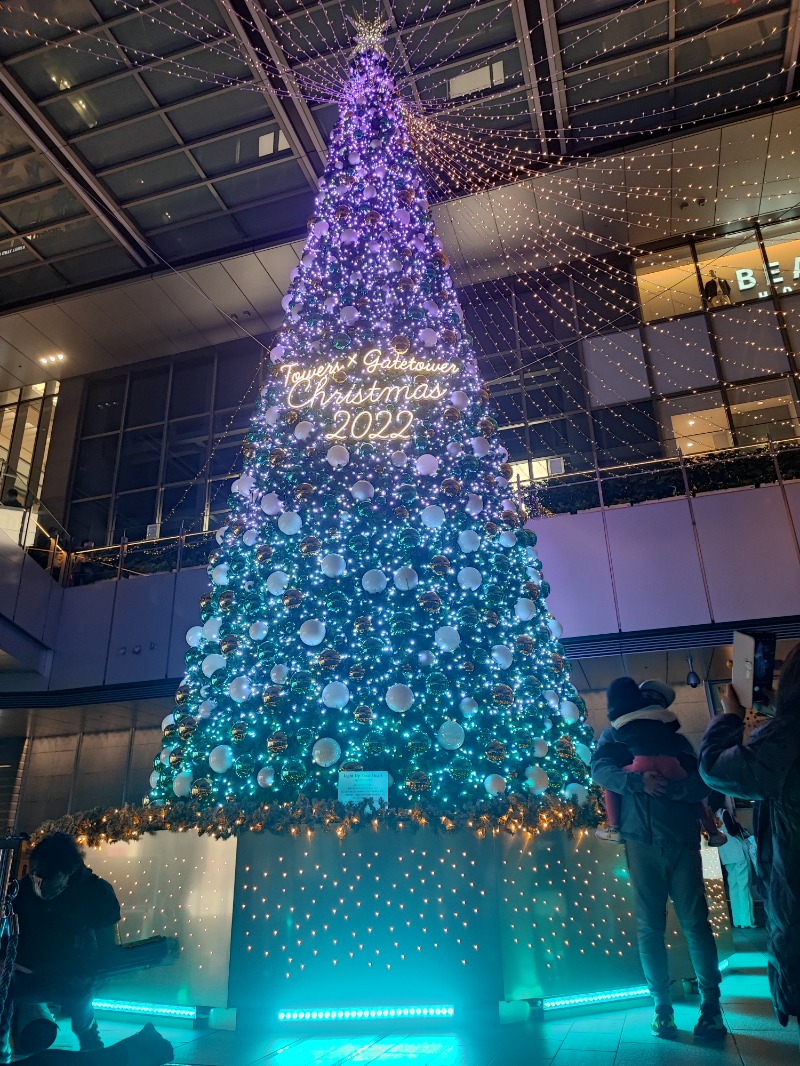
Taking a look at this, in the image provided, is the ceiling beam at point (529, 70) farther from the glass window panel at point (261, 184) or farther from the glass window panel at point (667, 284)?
the glass window panel at point (261, 184)

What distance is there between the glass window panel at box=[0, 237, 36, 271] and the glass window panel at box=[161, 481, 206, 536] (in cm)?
488

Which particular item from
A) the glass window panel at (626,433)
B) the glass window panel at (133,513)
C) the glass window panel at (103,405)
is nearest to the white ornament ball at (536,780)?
the glass window panel at (626,433)

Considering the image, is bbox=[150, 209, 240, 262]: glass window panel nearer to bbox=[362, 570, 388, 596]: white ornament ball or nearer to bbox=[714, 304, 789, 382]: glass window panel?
bbox=[714, 304, 789, 382]: glass window panel

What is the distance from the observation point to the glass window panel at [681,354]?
11547 millimetres

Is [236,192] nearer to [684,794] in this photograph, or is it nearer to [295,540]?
[295,540]

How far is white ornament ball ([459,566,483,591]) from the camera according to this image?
4.53 m

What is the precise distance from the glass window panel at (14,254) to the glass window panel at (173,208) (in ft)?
7.29

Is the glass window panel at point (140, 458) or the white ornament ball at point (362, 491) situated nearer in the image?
the white ornament ball at point (362, 491)

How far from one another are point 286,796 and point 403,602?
1.39 m

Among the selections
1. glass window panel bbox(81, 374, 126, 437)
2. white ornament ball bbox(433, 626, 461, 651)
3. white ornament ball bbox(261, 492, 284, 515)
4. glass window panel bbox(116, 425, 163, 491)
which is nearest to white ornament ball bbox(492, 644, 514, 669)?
white ornament ball bbox(433, 626, 461, 651)

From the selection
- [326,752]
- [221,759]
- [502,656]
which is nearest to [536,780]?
[502,656]

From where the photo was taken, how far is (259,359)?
1422cm

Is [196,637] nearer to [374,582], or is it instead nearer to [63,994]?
[374,582]

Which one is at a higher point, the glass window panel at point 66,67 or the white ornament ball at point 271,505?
the glass window panel at point 66,67
